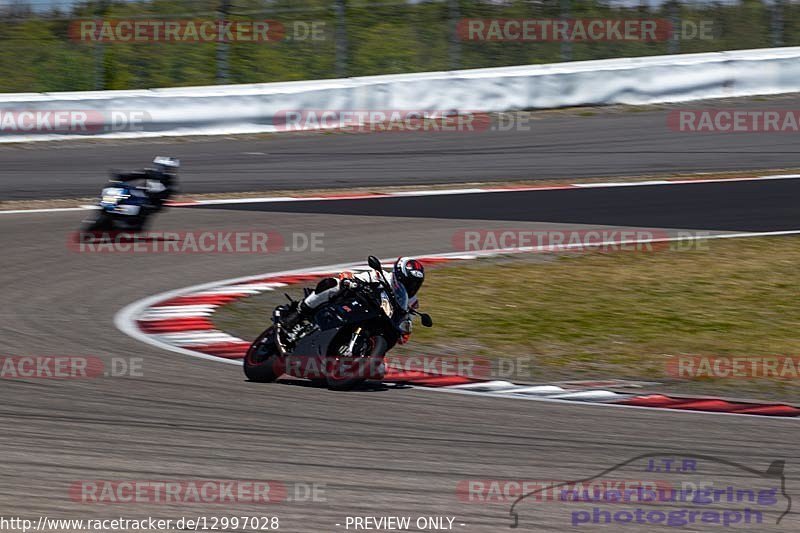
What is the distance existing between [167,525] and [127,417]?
1.80 m

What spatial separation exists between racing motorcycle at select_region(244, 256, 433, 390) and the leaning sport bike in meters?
5.62

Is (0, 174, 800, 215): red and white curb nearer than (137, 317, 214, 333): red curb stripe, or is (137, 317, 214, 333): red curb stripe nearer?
(137, 317, 214, 333): red curb stripe

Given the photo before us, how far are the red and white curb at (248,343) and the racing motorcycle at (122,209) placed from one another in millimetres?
1858

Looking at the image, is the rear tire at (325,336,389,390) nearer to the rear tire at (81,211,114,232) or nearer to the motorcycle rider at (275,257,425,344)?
the motorcycle rider at (275,257,425,344)

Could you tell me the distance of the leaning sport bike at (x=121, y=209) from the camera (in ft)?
42.2

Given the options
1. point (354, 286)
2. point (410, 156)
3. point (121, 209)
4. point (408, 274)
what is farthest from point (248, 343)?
point (410, 156)

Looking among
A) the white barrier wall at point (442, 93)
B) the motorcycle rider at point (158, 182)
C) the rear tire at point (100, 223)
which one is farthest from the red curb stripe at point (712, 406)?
the white barrier wall at point (442, 93)

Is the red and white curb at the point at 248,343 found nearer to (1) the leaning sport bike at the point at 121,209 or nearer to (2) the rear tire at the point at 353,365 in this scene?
(2) the rear tire at the point at 353,365

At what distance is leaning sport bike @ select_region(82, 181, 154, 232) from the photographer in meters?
12.9

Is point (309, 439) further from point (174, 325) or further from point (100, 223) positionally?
point (100, 223)

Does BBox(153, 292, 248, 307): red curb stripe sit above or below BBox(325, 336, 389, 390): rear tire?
above

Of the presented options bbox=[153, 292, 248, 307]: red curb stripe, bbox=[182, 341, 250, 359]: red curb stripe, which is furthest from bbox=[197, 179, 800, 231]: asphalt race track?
bbox=[182, 341, 250, 359]: red curb stripe

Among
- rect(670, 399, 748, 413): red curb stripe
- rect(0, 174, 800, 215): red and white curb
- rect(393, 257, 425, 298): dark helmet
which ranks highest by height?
rect(0, 174, 800, 215): red and white curb

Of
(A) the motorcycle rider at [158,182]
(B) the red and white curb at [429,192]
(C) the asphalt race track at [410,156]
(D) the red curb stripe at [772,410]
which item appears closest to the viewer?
(D) the red curb stripe at [772,410]
